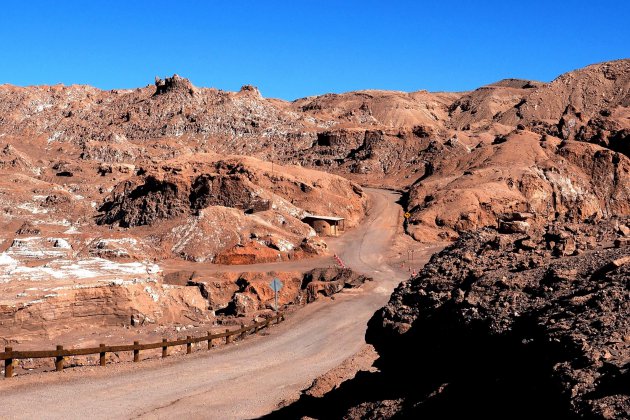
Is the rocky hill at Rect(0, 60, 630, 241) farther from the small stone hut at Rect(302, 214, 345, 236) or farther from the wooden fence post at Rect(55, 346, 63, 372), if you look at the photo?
the wooden fence post at Rect(55, 346, 63, 372)

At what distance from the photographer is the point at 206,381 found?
18.4 m

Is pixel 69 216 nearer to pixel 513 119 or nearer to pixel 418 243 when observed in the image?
pixel 418 243

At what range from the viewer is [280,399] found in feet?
53.6

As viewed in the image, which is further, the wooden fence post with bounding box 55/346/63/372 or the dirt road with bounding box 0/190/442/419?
the wooden fence post with bounding box 55/346/63/372

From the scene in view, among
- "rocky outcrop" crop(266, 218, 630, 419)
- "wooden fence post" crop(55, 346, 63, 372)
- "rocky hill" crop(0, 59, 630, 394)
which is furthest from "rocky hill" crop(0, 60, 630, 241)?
"rocky outcrop" crop(266, 218, 630, 419)

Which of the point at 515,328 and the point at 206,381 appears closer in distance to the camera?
the point at 515,328

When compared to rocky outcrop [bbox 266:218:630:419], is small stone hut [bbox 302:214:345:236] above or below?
above

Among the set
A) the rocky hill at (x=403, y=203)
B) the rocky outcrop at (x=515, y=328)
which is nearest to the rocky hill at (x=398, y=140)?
the rocky hill at (x=403, y=203)

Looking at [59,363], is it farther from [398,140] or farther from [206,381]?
[398,140]

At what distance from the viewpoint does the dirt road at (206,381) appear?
1533 cm

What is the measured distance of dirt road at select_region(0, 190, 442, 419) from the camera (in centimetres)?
1533

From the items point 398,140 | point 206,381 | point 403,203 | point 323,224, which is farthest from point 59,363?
point 398,140

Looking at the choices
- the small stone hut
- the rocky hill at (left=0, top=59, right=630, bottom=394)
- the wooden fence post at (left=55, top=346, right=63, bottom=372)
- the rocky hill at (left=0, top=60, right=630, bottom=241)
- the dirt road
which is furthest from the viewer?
the rocky hill at (left=0, top=60, right=630, bottom=241)

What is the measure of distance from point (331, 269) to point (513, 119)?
106 m
